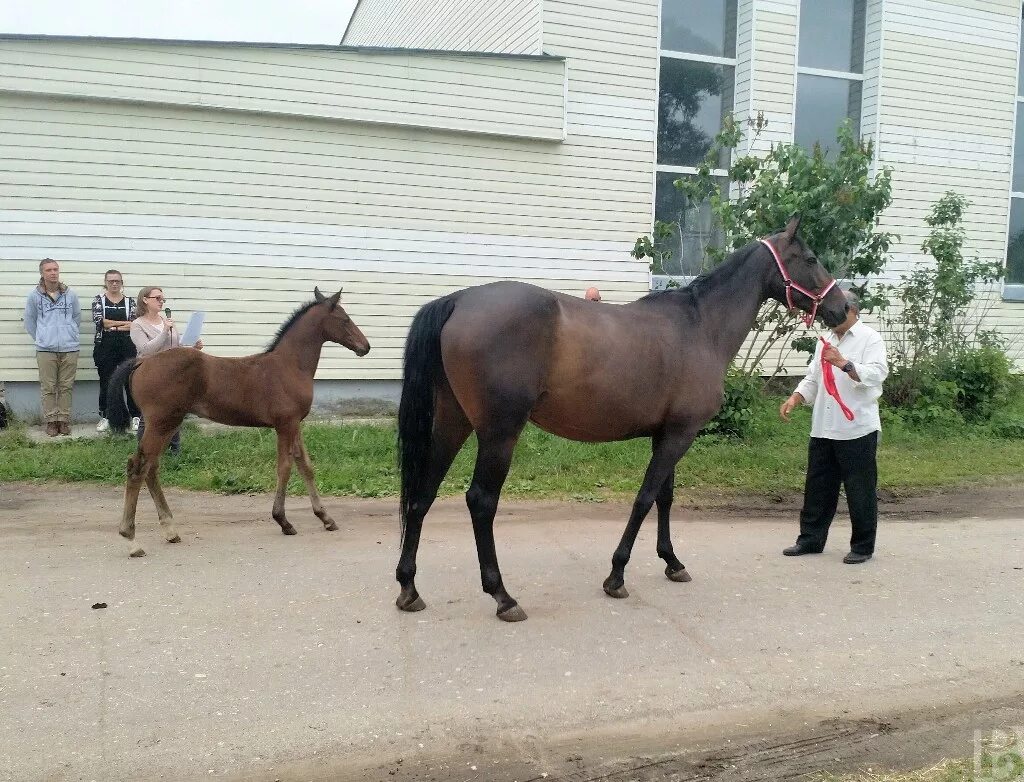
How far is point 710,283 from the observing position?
534 cm

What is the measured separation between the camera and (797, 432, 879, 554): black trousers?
5766 millimetres

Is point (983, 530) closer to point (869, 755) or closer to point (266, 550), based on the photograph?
point (869, 755)

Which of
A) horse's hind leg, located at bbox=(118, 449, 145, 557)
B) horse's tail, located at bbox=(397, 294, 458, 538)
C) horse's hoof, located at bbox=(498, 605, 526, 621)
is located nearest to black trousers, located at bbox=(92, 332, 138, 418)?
horse's hind leg, located at bbox=(118, 449, 145, 557)

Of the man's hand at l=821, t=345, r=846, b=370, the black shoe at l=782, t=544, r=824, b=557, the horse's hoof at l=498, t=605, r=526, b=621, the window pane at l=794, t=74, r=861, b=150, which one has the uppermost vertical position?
the window pane at l=794, t=74, r=861, b=150

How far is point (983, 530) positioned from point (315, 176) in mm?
8670

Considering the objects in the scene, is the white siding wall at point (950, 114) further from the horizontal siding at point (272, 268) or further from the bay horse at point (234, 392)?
the bay horse at point (234, 392)

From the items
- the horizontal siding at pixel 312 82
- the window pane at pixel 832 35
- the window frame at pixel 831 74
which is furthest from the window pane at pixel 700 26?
the horizontal siding at pixel 312 82

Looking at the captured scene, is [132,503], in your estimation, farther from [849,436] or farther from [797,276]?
[849,436]

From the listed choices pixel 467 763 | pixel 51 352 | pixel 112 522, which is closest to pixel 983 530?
pixel 467 763

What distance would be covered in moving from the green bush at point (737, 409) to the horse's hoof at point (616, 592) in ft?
16.2

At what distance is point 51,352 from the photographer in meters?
9.08

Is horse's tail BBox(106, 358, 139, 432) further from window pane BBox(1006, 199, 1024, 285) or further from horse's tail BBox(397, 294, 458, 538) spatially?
window pane BBox(1006, 199, 1024, 285)

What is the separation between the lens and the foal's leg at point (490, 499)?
4445 mm

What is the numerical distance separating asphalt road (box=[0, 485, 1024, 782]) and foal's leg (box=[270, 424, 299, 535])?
9.7 inches
